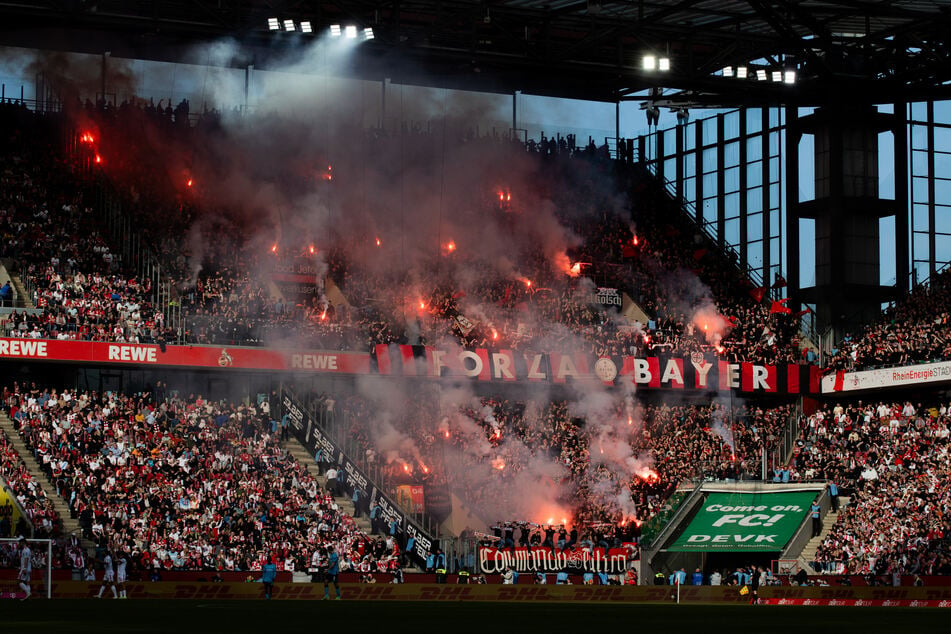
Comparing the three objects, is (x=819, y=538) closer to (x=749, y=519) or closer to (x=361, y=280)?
(x=749, y=519)

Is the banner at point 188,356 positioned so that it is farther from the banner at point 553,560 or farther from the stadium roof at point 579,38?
the stadium roof at point 579,38

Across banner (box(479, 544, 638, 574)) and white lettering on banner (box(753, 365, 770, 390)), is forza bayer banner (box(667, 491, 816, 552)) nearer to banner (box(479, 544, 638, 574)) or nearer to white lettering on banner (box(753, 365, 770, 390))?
banner (box(479, 544, 638, 574))

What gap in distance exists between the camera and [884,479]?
5300 centimetres

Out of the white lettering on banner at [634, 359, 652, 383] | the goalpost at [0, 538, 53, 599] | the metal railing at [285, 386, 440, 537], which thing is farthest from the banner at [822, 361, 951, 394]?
the goalpost at [0, 538, 53, 599]

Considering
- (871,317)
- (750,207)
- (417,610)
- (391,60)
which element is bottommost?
(417,610)

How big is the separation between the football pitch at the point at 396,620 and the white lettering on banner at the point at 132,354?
16.2 metres

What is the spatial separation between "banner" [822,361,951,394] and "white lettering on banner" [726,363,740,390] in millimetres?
3926

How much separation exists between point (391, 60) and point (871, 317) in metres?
22.0

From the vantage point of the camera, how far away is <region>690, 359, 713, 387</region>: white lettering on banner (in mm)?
57719

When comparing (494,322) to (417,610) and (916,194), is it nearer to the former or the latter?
(916,194)

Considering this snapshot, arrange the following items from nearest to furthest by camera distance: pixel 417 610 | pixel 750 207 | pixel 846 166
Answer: pixel 417 610
pixel 846 166
pixel 750 207

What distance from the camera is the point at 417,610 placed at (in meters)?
32.2

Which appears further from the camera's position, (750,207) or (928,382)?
(750,207)

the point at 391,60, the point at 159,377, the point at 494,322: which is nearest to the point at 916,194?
the point at 494,322
